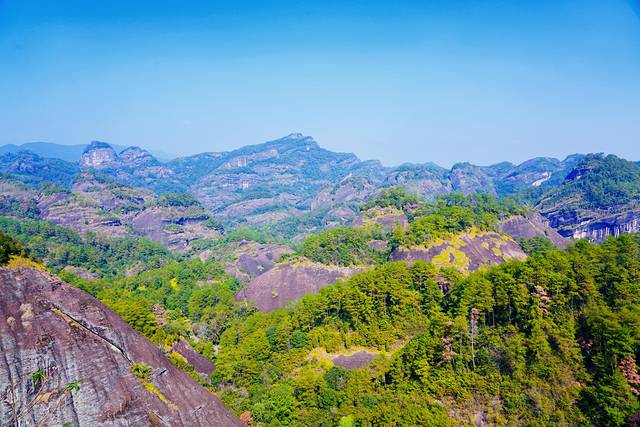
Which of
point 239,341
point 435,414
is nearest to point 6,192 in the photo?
point 239,341

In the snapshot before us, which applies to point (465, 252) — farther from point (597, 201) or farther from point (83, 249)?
point (83, 249)

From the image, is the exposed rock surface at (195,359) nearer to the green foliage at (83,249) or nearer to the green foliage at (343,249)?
the green foliage at (343,249)

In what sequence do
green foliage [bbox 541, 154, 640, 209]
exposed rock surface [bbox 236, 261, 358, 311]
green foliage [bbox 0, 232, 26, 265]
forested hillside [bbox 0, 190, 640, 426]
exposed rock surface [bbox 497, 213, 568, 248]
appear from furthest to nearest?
green foliage [bbox 541, 154, 640, 209] → exposed rock surface [bbox 497, 213, 568, 248] → exposed rock surface [bbox 236, 261, 358, 311] → green foliage [bbox 0, 232, 26, 265] → forested hillside [bbox 0, 190, 640, 426]

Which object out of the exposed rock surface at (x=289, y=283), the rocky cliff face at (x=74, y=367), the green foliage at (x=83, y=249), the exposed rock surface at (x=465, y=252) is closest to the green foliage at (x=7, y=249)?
the rocky cliff face at (x=74, y=367)

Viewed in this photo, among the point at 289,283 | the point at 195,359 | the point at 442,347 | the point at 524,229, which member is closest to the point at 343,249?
the point at 289,283

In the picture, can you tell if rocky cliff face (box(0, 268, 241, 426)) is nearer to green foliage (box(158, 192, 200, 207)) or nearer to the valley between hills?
the valley between hills

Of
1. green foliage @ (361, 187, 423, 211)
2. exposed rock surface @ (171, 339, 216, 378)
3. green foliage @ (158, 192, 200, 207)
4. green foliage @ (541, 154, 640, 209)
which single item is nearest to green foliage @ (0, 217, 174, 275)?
green foliage @ (158, 192, 200, 207)
